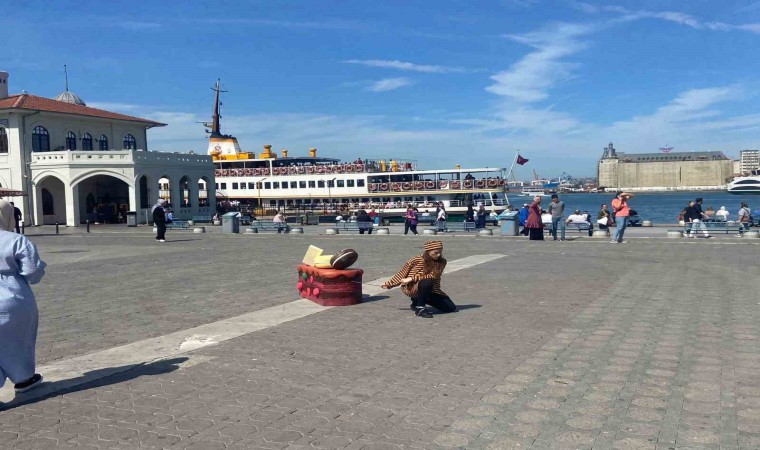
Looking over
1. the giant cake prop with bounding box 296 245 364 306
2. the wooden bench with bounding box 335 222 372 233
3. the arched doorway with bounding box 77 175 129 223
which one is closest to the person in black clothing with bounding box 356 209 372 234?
the wooden bench with bounding box 335 222 372 233

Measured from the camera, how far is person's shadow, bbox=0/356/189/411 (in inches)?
215

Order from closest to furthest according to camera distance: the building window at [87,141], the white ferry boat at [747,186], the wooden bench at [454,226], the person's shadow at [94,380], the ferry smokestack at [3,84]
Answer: the person's shadow at [94,380] < the wooden bench at [454,226] < the building window at [87,141] < the ferry smokestack at [3,84] < the white ferry boat at [747,186]

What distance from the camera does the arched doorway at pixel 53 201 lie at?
138ft

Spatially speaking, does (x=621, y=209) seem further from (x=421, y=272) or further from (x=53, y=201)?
(x=53, y=201)

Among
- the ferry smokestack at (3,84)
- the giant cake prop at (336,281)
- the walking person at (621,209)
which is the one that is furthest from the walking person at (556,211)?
the ferry smokestack at (3,84)

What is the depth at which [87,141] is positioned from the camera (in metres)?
43.8

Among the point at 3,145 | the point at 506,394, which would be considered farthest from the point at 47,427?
the point at 3,145

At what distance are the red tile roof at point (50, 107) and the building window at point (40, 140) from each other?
136 cm

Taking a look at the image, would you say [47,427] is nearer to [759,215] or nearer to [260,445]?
[260,445]

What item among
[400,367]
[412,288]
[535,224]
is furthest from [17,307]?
[535,224]

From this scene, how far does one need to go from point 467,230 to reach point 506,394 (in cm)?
2302

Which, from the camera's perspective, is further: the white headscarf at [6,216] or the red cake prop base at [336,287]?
the red cake prop base at [336,287]

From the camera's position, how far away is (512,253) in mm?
18047

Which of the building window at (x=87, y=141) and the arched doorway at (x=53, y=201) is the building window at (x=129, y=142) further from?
the arched doorway at (x=53, y=201)
